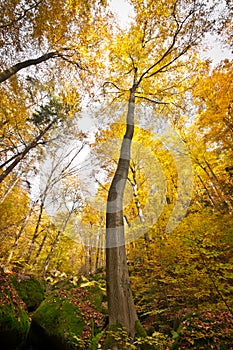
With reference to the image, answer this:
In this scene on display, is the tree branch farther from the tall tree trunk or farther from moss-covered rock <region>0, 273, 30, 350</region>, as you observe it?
moss-covered rock <region>0, 273, 30, 350</region>

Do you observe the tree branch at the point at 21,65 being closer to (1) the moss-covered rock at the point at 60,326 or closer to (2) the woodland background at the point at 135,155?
(2) the woodland background at the point at 135,155

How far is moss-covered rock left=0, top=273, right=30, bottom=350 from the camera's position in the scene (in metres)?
3.86

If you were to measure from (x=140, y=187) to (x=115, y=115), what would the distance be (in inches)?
185

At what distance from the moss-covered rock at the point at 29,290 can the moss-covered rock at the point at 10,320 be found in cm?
289

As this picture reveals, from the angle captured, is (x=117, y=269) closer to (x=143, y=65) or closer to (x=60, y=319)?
(x=60, y=319)

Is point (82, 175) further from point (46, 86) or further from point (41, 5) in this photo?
point (41, 5)

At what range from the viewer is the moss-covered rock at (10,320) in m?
3.86

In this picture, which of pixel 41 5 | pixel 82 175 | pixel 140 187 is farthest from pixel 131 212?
pixel 41 5

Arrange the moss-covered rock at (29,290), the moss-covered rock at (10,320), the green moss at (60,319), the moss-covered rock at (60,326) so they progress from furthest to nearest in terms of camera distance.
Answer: the moss-covered rock at (29,290)
the green moss at (60,319)
the moss-covered rock at (60,326)
the moss-covered rock at (10,320)

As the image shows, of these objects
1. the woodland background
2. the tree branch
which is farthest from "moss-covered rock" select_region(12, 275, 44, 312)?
the tree branch

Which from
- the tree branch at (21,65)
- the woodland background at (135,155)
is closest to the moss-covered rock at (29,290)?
the woodland background at (135,155)

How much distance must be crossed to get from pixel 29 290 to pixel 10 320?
12.9 ft

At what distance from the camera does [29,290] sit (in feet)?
24.4

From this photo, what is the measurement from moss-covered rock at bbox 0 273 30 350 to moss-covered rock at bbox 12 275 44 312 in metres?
2.89
